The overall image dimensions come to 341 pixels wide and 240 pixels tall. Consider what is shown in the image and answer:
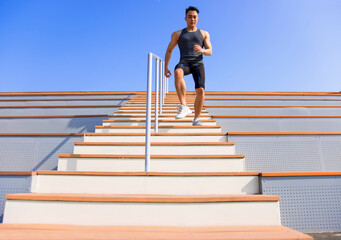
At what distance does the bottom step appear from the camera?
32.0 inches

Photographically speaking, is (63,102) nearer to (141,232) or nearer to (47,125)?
(47,125)

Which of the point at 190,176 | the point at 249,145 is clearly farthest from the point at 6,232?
the point at 249,145

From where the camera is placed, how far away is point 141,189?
1.23 meters

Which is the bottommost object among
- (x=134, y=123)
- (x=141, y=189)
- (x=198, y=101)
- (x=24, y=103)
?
(x=141, y=189)

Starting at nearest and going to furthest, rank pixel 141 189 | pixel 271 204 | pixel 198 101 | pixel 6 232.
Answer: pixel 6 232 < pixel 271 204 < pixel 141 189 < pixel 198 101

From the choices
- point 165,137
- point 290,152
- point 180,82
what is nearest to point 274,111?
point 290,152

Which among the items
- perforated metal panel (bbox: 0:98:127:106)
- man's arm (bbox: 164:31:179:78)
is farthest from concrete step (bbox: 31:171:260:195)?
perforated metal panel (bbox: 0:98:127:106)

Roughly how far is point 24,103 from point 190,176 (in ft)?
11.5

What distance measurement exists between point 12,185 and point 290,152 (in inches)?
73.7

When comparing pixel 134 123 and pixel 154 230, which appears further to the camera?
pixel 134 123

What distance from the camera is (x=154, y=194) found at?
121 cm

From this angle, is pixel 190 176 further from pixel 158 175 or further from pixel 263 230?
pixel 263 230

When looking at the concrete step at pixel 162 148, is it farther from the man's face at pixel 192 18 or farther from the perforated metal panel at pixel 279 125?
the man's face at pixel 192 18

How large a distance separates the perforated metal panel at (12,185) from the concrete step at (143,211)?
20 centimetres
